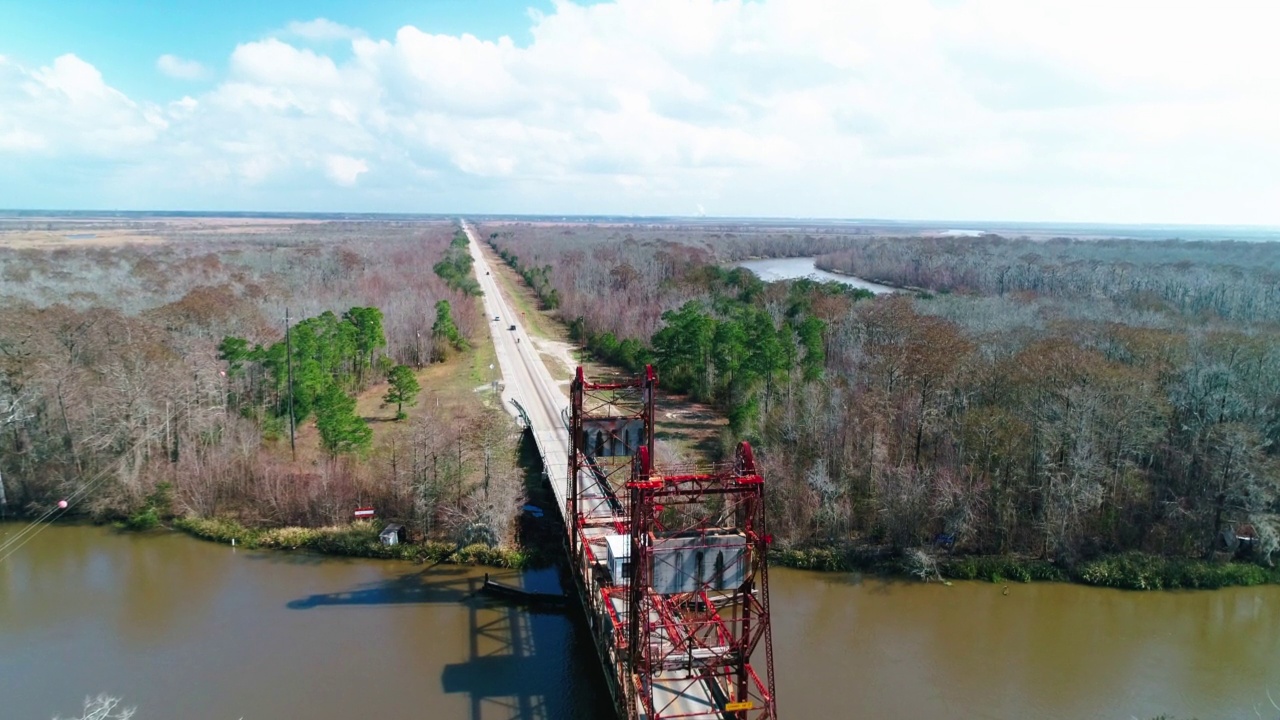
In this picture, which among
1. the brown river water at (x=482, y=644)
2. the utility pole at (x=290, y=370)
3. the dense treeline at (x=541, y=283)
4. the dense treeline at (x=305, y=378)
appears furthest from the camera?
the dense treeline at (x=541, y=283)

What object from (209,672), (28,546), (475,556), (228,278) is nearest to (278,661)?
(209,672)

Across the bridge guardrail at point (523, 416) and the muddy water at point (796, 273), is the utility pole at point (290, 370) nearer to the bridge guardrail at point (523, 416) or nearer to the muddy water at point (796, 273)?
the bridge guardrail at point (523, 416)

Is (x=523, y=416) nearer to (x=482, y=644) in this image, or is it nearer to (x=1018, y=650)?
(x=482, y=644)

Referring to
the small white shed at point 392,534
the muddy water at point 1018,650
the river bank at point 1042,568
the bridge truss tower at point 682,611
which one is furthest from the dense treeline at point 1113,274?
the small white shed at point 392,534

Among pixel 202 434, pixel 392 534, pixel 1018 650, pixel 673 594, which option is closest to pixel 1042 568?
pixel 1018 650

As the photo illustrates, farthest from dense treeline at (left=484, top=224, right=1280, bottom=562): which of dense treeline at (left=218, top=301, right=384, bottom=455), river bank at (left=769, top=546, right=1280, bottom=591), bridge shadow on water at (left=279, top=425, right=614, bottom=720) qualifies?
dense treeline at (left=218, top=301, right=384, bottom=455)

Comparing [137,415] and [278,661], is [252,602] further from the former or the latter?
[137,415]

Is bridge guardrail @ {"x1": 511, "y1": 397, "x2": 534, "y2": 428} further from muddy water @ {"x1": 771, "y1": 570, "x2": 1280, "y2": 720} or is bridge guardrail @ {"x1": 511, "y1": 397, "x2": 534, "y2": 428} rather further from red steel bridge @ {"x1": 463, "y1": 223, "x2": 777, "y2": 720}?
muddy water @ {"x1": 771, "y1": 570, "x2": 1280, "y2": 720}
